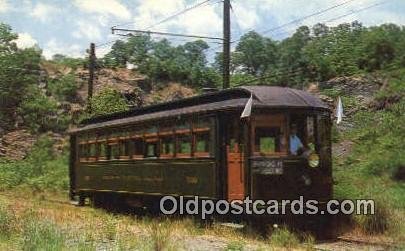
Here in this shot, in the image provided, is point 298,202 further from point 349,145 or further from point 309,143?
point 349,145

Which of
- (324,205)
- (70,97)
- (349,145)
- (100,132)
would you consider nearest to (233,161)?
(324,205)

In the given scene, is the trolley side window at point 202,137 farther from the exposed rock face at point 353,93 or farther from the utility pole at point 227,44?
the exposed rock face at point 353,93

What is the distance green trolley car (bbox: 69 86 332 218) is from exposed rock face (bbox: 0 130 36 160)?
28897mm

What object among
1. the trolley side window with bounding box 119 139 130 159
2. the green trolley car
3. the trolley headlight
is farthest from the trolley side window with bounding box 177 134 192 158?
the trolley side window with bounding box 119 139 130 159

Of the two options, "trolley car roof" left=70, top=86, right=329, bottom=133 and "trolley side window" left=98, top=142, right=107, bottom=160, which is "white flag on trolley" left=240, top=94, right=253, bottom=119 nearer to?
"trolley car roof" left=70, top=86, right=329, bottom=133

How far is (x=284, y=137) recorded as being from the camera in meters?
12.6

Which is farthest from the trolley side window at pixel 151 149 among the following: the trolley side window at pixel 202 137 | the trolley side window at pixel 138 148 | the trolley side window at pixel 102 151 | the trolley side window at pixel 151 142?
the trolley side window at pixel 102 151

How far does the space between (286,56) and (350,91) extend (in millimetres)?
33962

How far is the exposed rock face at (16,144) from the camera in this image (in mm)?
42375

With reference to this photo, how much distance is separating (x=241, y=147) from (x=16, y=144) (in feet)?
111

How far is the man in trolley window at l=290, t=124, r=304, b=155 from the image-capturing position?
12648 millimetres

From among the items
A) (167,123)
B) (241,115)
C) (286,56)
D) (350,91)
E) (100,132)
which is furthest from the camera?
(286,56)

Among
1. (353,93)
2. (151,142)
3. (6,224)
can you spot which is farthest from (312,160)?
(353,93)

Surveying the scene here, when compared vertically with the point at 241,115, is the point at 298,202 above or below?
below
